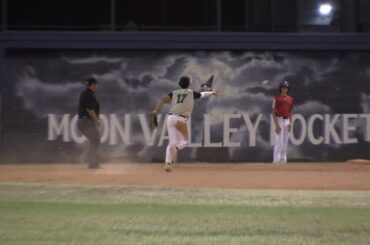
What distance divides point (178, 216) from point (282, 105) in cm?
815

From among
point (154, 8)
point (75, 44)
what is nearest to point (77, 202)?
point (75, 44)

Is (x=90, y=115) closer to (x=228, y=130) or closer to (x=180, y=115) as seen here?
(x=180, y=115)

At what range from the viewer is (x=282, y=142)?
53.3ft

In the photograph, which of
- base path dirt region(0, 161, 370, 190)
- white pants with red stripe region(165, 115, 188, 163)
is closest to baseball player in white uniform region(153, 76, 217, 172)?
white pants with red stripe region(165, 115, 188, 163)

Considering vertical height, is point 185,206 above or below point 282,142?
below

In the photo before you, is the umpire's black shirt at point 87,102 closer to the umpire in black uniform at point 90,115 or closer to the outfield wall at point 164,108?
the umpire in black uniform at point 90,115

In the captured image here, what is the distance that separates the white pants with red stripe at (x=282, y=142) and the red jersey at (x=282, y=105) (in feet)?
0.54

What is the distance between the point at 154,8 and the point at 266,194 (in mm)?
8617

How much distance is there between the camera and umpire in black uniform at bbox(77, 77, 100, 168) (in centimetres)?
1406

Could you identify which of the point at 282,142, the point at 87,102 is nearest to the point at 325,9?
the point at 282,142

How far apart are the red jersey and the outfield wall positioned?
→ 923mm

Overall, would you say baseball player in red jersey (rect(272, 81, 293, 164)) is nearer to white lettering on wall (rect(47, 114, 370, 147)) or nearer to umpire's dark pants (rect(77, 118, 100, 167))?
white lettering on wall (rect(47, 114, 370, 147))

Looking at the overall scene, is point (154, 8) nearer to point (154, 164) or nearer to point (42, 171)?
point (154, 164)

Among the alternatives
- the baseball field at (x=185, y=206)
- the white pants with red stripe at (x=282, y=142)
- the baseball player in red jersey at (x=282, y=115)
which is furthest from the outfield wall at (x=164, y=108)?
the baseball field at (x=185, y=206)
